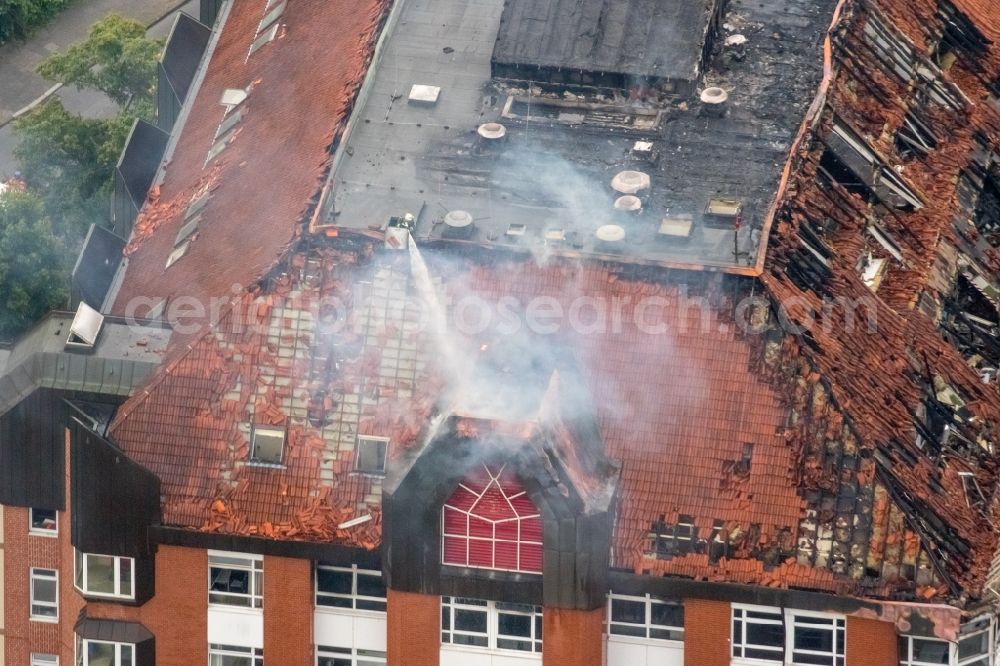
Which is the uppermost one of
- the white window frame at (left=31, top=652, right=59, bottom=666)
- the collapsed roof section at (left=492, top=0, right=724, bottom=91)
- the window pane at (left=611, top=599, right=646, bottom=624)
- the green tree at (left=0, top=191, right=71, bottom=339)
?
the collapsed roof section at (left=492, top=0, right=724, bottom=91)

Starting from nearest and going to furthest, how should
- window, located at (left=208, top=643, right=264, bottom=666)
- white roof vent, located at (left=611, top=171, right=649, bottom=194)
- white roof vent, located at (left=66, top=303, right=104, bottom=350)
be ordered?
window, located at (left=208, top=643, right=264, bottom=666) → white roof vent, located at (left=66, top=303, right=104, bottom=350) → white roof vent, located at (left=611, top=171, right=649, bottom=194)

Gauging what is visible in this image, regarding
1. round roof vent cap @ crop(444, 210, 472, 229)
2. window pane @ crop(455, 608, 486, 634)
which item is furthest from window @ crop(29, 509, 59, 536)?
round roof vent cap @ crop(444, 210, 472, 229)

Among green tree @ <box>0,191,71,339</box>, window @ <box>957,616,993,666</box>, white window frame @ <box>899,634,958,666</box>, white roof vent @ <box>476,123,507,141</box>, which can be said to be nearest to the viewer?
white window frame @ <box>899,634,958,666</box>

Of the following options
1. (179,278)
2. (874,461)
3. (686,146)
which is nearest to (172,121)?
(179,278)

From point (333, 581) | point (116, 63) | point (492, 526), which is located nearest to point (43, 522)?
point (333, 581)

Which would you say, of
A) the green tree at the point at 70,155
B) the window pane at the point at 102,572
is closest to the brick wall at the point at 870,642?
the window pane at the point at 102,572

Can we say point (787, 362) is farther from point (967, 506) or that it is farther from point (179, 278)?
A: point (179, 278)

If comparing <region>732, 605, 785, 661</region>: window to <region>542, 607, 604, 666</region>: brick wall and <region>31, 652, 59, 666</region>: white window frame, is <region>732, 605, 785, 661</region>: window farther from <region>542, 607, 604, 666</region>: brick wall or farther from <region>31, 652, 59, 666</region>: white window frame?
<region>31, 652, 59, 666</region>: white window frame

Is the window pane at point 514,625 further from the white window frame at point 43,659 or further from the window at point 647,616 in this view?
the white window frame at point 43,659
